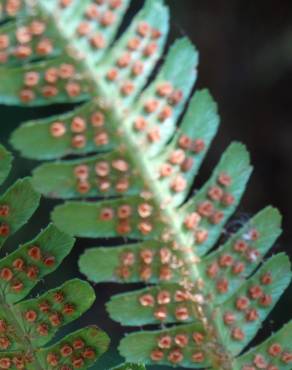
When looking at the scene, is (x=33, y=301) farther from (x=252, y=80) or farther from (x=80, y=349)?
(x=252, y=80)

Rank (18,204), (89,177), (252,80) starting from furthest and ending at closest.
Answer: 1. (252,80)
2. (18,204)
3. (89,177)

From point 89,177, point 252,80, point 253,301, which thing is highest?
point 252,80

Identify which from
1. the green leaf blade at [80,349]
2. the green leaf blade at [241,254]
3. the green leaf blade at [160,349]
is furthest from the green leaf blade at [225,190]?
the green leaf blade at [80,349]

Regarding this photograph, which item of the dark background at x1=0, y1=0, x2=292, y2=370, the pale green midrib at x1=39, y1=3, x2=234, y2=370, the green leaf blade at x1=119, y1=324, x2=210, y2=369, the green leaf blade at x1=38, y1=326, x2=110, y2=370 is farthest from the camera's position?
the dark background at x1=0, y1=0, x2=292, y2=370

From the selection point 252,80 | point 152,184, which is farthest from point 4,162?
point 252,80

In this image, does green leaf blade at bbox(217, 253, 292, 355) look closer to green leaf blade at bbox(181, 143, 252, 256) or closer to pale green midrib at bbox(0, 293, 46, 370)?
green leaf blade at bbox(181, 143, 252, 256)

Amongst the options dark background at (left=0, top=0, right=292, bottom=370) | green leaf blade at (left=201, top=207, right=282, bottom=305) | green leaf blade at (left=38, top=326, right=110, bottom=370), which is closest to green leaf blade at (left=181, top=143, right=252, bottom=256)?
green leaf blade at (left=201, top=207, right=282, bottom=305)

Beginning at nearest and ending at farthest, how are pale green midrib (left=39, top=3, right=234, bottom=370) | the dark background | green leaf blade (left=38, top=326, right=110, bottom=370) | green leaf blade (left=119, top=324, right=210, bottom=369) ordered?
1. pale green midrib (left=39, top=3, right=234, bottom=370)
2. green leaf blade (left=119, top=324, right=210, bottom=369)
3. green leaf blade (left=38, top=326, right=110, bottom=370)
4. the dark background
